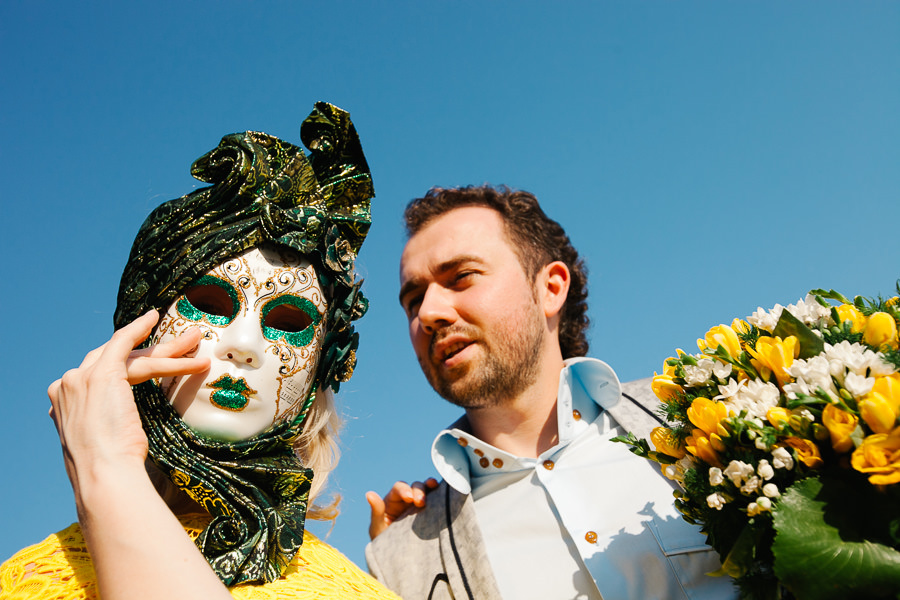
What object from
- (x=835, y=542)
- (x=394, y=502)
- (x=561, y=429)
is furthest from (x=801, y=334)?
(x=394, y=502)

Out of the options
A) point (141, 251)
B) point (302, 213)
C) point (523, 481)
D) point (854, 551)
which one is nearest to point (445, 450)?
point (523, 481)

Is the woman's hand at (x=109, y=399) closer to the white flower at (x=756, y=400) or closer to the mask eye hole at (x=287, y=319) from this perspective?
the mask eye hole at (x=287, y=319)

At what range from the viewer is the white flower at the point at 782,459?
2000 mm

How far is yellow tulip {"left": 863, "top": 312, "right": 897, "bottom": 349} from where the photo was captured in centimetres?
209

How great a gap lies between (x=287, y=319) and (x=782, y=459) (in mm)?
1851

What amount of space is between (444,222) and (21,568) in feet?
9.22

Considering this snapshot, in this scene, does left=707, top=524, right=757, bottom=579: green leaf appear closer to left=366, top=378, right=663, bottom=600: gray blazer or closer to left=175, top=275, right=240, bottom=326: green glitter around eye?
left=366, top=378, right=663, bottom=600: gray blazer

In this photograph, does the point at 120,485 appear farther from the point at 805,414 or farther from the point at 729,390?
the point at 805,414

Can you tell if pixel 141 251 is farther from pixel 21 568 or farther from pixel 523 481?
pixel 523 481

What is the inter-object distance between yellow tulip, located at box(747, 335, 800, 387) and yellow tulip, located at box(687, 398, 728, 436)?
0.65 feet

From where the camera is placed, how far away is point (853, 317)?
226cm

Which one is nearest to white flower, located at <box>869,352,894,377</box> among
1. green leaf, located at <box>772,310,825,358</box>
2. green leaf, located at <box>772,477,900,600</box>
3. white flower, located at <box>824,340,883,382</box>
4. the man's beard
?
white flower, located at <box>824,340,883,382</box>

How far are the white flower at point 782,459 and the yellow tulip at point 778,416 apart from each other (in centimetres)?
8

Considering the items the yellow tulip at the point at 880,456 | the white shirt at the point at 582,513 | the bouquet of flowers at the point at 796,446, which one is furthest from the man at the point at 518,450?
the yellow tulip at the point at 880,456
